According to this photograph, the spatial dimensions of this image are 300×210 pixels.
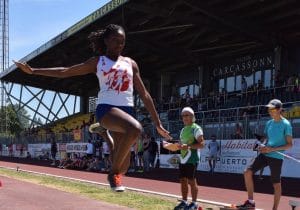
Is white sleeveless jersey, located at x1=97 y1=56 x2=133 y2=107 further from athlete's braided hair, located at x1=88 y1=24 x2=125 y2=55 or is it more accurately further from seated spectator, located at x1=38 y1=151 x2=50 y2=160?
seated spectator, located at x1=38 y1=151 x2=50 y2=160

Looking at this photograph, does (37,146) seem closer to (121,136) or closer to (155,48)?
(155,48)

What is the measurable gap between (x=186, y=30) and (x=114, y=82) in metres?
28.3

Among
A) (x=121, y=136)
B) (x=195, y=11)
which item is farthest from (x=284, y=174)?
(x=121, y=136)

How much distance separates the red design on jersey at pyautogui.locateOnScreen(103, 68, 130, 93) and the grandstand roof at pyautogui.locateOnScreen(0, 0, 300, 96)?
2241 centimetres

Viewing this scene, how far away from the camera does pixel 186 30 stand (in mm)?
33469

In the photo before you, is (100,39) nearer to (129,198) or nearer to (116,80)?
(116,80)

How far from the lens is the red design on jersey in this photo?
5.55m

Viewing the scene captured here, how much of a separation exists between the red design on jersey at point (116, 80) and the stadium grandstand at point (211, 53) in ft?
50.3

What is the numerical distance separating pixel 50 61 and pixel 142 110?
14.4 metres

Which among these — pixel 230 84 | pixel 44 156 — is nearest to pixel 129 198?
pixel 230 84

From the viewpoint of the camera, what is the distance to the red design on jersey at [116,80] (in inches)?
219

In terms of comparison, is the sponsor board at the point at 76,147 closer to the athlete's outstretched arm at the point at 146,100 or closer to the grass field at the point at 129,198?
the grass field at the point at 129,198

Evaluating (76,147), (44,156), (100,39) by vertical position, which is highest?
(100,39)

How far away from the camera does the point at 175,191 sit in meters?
14.9
